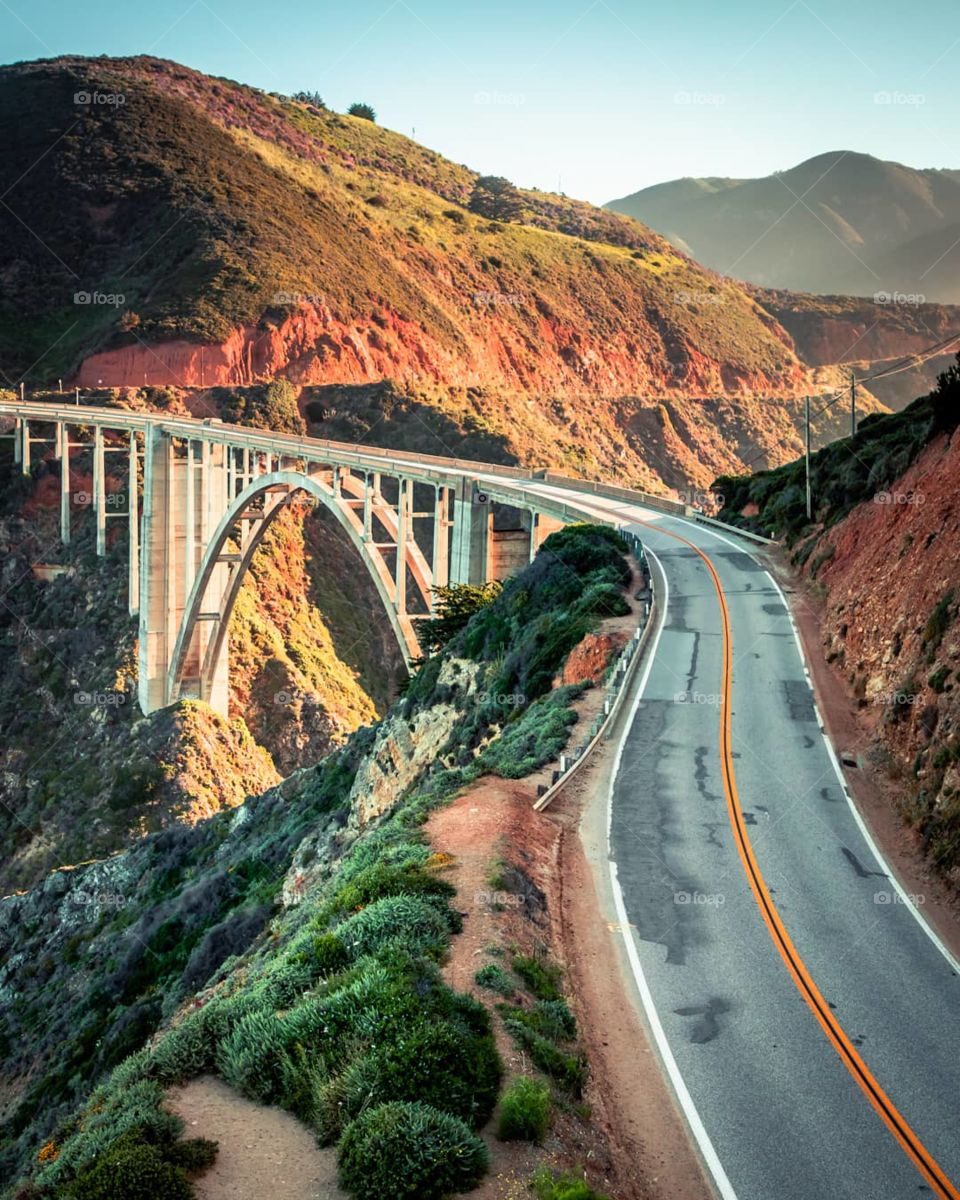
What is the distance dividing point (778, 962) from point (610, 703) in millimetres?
9751

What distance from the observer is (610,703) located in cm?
2291

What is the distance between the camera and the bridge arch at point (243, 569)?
39844 millimetres

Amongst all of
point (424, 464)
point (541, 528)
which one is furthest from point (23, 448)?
point (541, 528)

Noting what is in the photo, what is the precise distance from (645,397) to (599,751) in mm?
96066

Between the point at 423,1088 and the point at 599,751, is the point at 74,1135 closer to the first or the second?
the point at 423,1088

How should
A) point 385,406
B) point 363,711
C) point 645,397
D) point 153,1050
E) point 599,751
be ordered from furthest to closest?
point 645,397 < point 385,406 < point 363,711 < point 599,751 < point 153,1050

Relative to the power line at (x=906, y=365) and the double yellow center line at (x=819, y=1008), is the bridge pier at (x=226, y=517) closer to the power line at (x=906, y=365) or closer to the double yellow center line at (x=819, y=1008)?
the power line at (x=906, y=365)

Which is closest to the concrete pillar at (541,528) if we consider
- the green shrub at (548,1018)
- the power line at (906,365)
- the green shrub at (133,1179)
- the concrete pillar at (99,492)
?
the power line at (906,365)

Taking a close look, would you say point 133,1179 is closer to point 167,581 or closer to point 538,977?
point 538,977

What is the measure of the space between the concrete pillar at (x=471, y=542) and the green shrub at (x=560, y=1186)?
2911 centimetres

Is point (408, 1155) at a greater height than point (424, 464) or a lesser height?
lesser

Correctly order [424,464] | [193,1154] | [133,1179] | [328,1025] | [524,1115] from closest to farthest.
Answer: [133,1179] < [193,1154] < [524,1115] < [328,1025] < [424,464]

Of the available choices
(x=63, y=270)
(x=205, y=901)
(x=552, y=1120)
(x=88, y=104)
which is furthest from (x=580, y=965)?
(x=88, y=104)

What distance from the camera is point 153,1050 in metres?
11.4
